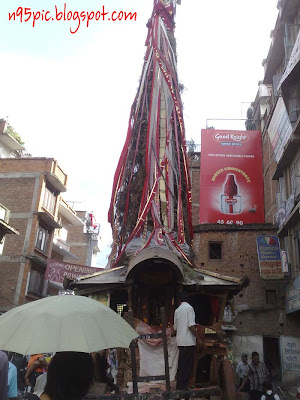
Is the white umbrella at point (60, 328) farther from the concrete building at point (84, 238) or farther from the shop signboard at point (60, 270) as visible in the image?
the concrete building at point (84, 238)

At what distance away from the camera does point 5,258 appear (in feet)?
87.6

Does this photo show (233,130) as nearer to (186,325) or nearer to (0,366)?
(186,325)

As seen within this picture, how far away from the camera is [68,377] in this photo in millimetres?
2635

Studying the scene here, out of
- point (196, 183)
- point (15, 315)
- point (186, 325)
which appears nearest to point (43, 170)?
point (196, 183)

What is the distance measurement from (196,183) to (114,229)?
18.7m

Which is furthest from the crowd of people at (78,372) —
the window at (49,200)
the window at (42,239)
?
the window at (49,200)

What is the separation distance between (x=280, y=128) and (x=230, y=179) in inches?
214

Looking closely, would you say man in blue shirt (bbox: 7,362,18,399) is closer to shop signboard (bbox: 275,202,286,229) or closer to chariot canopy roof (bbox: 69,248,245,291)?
chariot canopy roof (bbox: 69,248,245,291)

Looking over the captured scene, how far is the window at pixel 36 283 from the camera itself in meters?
26.6

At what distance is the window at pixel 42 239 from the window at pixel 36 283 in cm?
181

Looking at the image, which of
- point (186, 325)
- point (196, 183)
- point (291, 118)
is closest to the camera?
point (186, 325)

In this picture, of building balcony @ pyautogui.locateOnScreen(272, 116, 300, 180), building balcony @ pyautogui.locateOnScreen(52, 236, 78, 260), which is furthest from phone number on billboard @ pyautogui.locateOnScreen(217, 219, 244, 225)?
building balcony @ pyautogui.locateOnScreen(52, 236, 78, 260)

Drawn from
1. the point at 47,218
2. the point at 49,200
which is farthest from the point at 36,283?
the point at 49,200

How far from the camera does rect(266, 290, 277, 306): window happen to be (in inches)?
832
